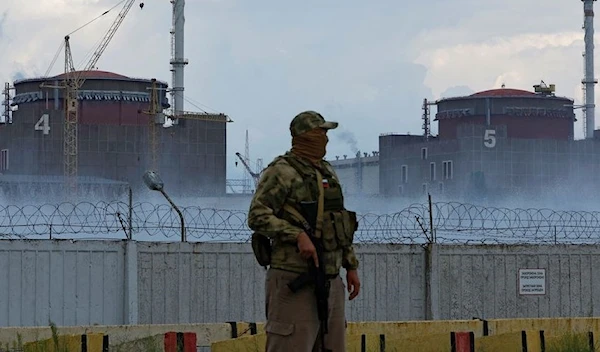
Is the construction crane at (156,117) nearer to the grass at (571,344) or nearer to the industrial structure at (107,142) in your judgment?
the industrial structure at (107,142)

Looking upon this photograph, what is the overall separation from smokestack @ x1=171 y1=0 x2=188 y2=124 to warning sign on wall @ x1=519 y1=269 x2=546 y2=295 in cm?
8794

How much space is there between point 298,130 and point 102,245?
9383 mm

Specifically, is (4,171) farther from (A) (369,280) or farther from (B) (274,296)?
(B) (274,296)

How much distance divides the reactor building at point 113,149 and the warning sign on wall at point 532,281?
76092 millimetres

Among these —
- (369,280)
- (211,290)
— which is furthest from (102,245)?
(369,280)

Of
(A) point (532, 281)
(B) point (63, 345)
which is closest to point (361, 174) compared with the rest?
(A) point (532, 281)

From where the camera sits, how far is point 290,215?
25.3ft

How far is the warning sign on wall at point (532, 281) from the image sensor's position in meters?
18.6

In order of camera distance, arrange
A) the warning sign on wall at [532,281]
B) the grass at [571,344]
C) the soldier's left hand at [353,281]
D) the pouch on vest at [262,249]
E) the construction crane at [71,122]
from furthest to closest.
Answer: the construction crane at [71,122] < the warning sign on wall at [532,281] < the grass at [571,344] < the soldier's left hand at [353,281] < the pouch on vest at [262,249]

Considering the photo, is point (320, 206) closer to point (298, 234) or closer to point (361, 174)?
point (298, 234)

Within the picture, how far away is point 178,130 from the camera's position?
331 ft

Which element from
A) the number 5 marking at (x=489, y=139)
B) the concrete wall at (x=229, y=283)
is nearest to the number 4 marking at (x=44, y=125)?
the number 5 marking at (x=489, y=139)

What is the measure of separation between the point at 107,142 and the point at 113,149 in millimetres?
794

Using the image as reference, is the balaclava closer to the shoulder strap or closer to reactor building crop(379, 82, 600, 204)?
the shoulder strap
